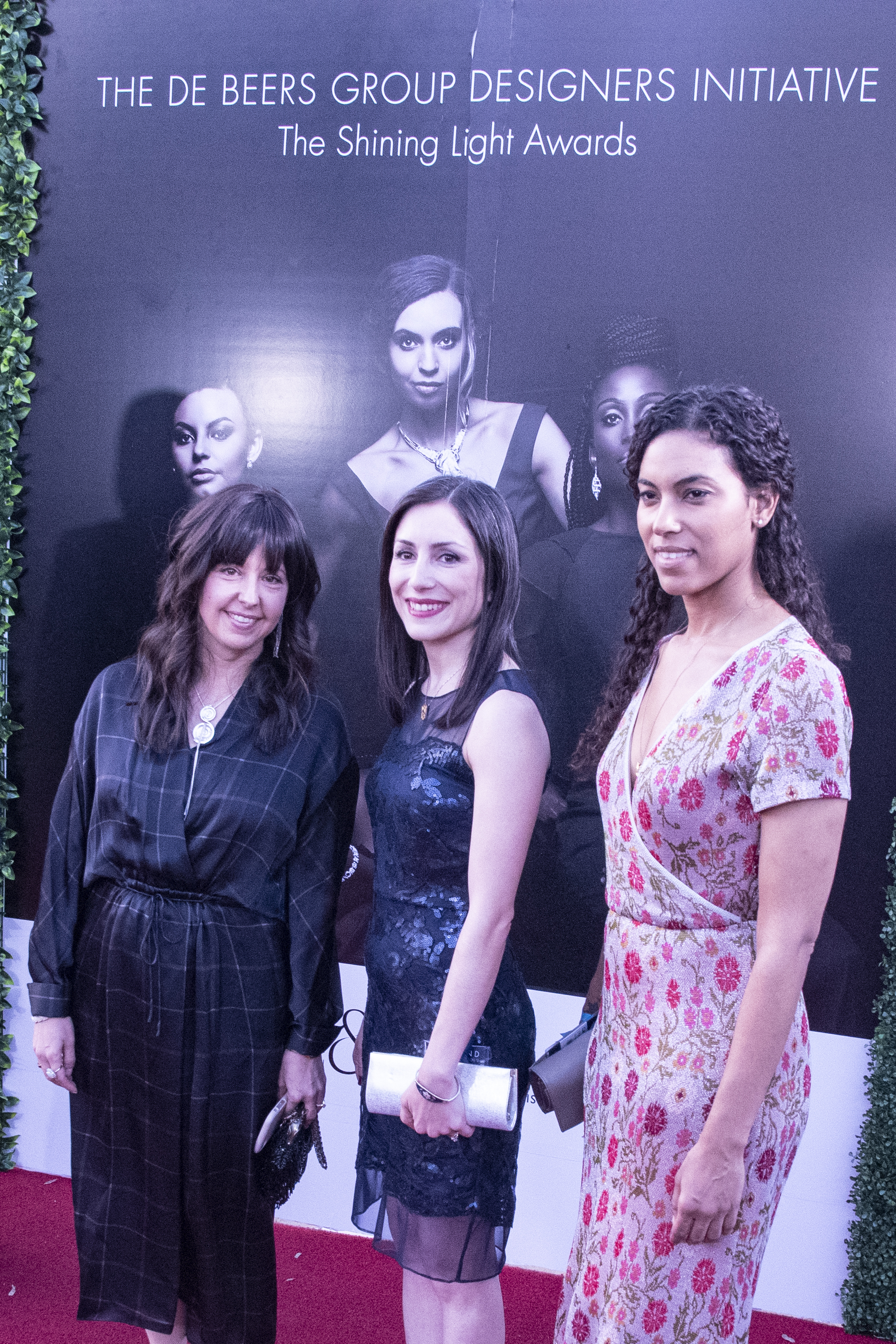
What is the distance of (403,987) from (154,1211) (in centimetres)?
71

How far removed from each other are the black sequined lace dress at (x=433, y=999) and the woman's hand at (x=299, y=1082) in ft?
0.67

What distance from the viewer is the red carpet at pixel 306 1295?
2.47 meters

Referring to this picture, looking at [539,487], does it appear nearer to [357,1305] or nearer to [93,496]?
[93,496]

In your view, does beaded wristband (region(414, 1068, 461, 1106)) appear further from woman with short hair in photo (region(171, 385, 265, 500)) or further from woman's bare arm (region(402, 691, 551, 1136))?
woman with short hair in photo (region(171, 385, 265, 500))

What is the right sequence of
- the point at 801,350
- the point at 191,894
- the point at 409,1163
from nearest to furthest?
the point at 409,1163 < the point at 191,894 < the point at 801,350

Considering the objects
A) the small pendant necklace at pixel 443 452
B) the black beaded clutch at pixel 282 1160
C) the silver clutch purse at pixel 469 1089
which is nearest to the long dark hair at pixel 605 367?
the small pendant necklace at pixel 443 452

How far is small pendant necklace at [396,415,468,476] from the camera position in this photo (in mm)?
2752

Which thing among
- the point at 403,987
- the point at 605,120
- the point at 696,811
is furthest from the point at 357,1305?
the point at 605,120


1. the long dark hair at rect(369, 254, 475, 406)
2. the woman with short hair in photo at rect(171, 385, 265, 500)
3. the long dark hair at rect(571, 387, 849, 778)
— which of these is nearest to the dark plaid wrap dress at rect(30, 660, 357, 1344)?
the long dark hair at rect(571, 387, 849, 778)

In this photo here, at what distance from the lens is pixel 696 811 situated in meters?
1.44

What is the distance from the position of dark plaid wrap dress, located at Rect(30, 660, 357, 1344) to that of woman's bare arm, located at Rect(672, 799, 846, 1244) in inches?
34.7

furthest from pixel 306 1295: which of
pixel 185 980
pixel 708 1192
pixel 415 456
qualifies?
pixel 415 456

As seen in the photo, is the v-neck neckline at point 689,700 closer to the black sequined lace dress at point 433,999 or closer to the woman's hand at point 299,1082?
the black sequined lace dress at point 433,999

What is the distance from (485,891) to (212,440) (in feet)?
5.87
